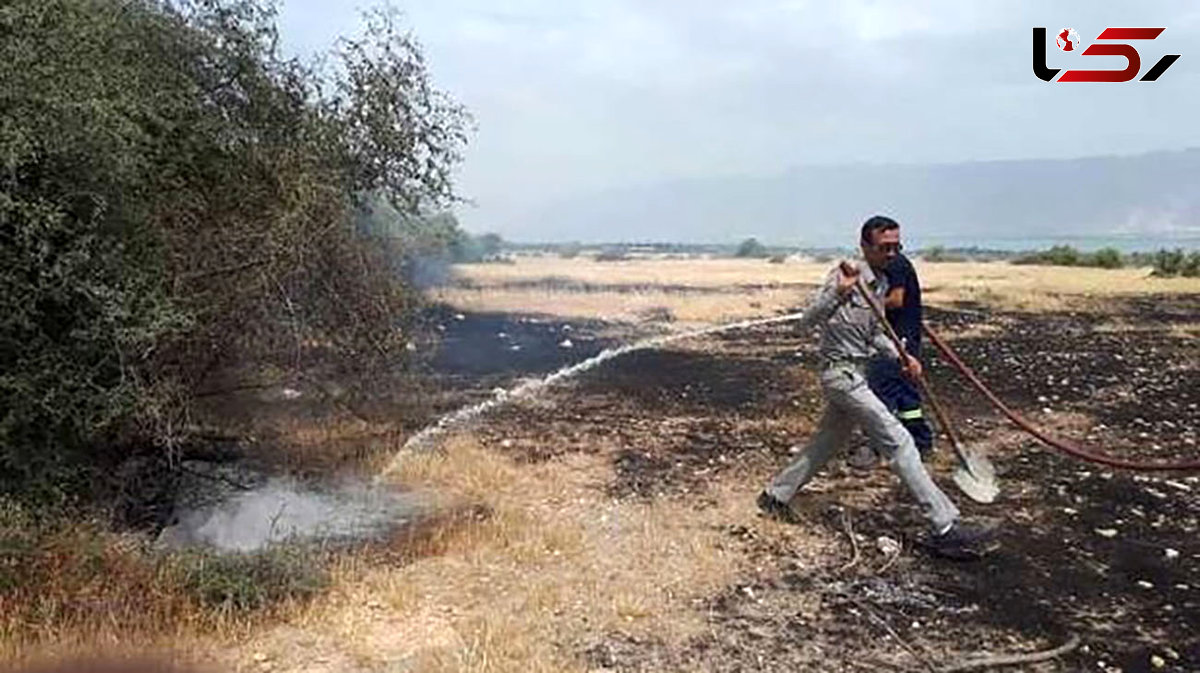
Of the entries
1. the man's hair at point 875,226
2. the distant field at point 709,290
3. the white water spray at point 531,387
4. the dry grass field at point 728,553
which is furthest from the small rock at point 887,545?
the distant field at point 709,290

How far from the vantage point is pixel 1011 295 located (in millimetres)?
28562

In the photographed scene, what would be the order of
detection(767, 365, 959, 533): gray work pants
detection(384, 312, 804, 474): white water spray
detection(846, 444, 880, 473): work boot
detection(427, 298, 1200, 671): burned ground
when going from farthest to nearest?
detection(384, 312, 804, 474): white water spray < detection(846, 444, 880, 473): work boot < detection(767, 365, 959, 533): gray work pants < detection(427, 298, 1200, 671): burned ground

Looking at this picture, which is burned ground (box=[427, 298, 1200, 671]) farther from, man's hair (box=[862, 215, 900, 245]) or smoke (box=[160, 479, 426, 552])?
man's hair (box=[862, 215, 900, 245])

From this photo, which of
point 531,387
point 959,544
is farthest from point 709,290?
point 959,544

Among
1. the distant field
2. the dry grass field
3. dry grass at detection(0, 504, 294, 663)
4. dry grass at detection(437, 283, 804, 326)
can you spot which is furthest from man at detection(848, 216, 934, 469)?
dry grass at detection(437, 283, 804, 326)

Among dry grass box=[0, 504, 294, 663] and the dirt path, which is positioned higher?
dry grass box=[0, 504, 294, 663]

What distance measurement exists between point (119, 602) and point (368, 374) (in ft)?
11.7

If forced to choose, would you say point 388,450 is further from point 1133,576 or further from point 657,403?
point 1133,576

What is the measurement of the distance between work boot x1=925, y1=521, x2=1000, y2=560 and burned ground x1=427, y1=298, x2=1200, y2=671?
9 cm

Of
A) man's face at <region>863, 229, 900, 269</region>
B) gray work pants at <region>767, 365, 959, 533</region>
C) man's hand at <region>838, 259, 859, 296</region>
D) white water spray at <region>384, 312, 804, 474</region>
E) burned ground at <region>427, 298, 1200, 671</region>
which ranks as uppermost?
man's face at <region>863, 229, 900, 269</region>

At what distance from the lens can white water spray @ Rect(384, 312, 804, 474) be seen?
10617 millimetres

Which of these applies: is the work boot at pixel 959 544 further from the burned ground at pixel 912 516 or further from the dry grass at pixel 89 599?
the dry grass at pixel 89 599

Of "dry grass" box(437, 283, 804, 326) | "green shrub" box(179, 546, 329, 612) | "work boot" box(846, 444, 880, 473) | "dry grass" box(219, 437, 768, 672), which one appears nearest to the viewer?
"dry grass" box(219, 437, 768, 672)

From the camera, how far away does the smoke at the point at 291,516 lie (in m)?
7.86
